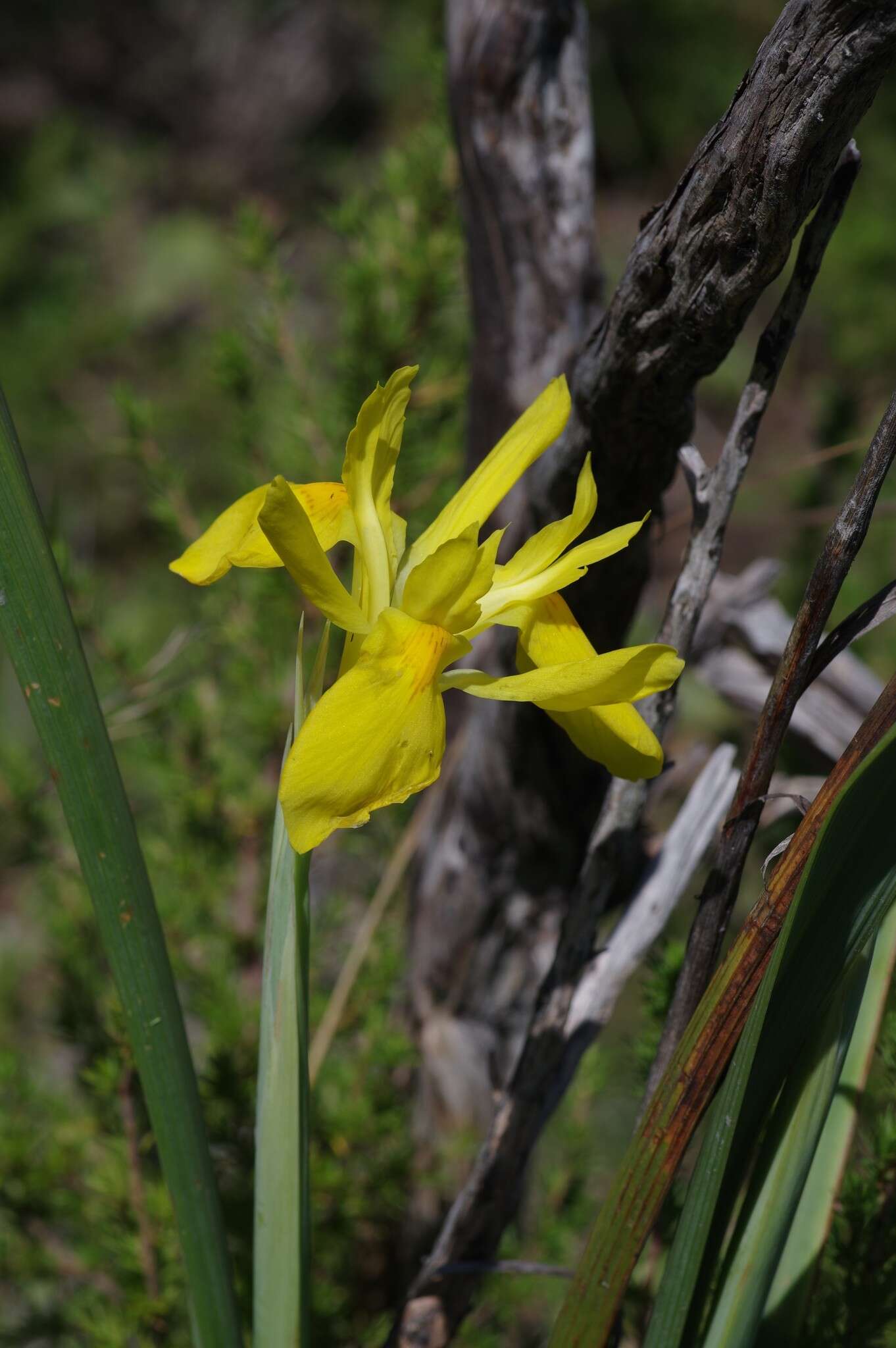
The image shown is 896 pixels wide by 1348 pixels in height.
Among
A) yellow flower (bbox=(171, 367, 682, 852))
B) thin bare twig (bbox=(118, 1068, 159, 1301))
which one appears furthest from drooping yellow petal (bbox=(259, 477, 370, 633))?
thin bare twig (bbox=(118, 1068, 159, 1301))

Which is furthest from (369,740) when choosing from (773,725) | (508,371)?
(508,371)

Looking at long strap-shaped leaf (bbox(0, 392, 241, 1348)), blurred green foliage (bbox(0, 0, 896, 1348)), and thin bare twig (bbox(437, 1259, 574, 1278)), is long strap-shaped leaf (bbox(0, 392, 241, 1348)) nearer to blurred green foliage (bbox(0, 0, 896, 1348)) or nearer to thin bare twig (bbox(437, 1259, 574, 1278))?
thin bare twig (bbox(437, 1259, 574, 1278))

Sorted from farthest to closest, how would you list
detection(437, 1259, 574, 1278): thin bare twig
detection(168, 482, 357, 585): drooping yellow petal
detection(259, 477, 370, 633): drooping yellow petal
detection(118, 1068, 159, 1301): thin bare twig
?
detection(118, 1068, 159, 1301): thin bare twig
detection(437, 1259, 574, 1278): thin bare twig
detection(168, 482, 357, 585): drooping yellow petal
detection(259, 477, 370, 633): drooping yellow petal

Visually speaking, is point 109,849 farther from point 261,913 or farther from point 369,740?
point 261,913

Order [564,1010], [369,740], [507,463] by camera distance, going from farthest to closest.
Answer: [564,1010] < [507,463] < [369,740]

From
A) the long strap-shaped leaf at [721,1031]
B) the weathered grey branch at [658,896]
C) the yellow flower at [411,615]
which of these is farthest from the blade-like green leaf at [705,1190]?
the weathered grey branch at [658,896]

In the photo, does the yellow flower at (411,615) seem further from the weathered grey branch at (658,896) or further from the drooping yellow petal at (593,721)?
the weathered grey branch at (658,896)
